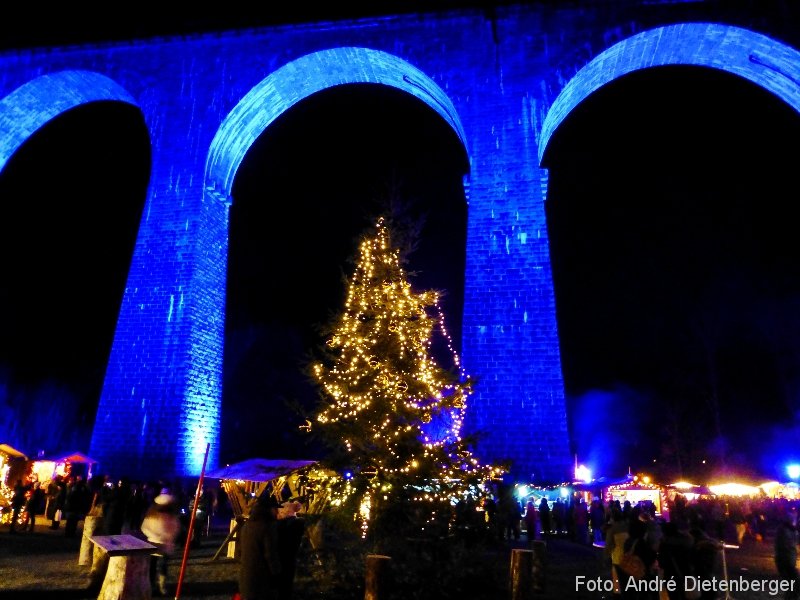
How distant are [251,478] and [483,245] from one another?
7568 millimetres

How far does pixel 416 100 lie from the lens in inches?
747

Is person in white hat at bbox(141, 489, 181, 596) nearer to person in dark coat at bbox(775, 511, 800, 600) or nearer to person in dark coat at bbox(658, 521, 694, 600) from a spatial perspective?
person in dark coat at bbox(658, 521, 694, 600)

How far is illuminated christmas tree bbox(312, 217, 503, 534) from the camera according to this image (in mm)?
7887

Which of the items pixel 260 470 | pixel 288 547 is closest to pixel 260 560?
pixel 288 547

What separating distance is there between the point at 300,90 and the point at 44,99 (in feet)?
27.0

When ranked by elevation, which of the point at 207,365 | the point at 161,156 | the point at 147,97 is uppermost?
the point at 147,97

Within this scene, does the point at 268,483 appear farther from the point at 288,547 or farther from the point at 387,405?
the point at 288,547

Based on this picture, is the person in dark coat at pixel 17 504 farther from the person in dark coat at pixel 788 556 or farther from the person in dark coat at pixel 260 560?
the person in dark coat at pixel 788 556

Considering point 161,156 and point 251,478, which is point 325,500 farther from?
point 161,156

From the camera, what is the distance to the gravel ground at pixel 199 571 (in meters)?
7.21

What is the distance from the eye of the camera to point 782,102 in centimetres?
1686

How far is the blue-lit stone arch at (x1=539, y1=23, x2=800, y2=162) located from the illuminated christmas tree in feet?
24.2

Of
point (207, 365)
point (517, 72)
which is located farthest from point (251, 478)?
point (517, 72)

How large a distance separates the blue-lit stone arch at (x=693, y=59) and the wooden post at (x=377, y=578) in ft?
39.1
